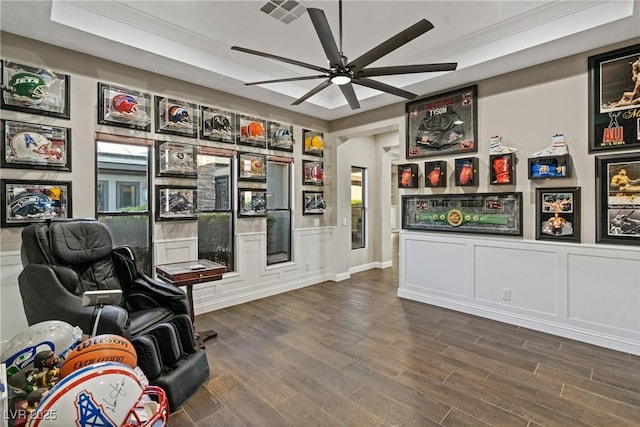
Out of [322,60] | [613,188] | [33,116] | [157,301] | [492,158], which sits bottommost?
[157,301]

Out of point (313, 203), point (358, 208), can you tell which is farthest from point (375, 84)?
point (358, 208)

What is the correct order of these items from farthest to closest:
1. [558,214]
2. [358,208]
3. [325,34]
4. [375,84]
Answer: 1. [358,208]
2. [558,214]
3. [375,84]
4. [325,34]

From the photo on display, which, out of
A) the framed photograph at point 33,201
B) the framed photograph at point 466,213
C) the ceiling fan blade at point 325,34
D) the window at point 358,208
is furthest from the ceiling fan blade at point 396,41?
the window at point 358,208

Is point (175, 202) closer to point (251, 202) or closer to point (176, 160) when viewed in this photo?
point (176, 160)

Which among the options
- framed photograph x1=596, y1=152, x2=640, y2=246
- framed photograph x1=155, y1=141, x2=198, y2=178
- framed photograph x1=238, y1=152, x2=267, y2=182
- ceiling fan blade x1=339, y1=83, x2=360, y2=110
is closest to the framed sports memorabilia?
framed photograph x1=238, y1=152, x2=267, y2=182

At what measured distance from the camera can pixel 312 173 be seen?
5.62 m

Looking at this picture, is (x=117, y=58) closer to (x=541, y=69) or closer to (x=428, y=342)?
(x=428, y=342)

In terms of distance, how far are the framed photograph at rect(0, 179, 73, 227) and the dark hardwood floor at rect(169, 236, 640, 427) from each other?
1951 mm

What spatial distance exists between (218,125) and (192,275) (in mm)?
2240

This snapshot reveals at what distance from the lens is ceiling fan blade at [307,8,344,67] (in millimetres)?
2094

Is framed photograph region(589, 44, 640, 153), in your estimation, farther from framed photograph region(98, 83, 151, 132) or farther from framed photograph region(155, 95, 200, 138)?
framed photograph region(98, 83, 151, 132)

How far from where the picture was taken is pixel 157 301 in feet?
9.32

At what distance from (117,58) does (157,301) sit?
2663 mm

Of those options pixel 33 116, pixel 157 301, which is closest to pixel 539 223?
pixel 157 301
